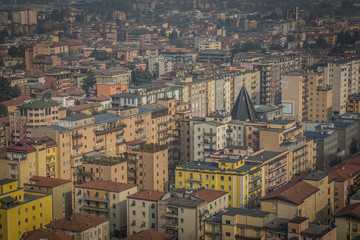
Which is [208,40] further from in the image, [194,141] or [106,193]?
[106,193]

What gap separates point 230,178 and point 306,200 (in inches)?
189

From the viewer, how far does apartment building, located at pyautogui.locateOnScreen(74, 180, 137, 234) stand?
35875 millimetres

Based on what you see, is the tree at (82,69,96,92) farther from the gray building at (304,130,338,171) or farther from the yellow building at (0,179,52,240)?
the yellow building at (0,179,52,240)

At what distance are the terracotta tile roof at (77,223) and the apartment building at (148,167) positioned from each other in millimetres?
8544

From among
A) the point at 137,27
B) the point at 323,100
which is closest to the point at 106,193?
the point at 323,100

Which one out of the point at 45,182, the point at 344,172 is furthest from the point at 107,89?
the point at 344,172

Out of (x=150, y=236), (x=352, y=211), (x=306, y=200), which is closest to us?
(x=150, y=236)

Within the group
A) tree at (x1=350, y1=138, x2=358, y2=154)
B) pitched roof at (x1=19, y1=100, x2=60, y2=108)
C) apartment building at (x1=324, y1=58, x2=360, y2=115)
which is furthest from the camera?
apartment building at (x1=324, y1=58, x2=360, y2=115)

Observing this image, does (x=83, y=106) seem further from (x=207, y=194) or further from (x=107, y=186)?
(x=207, y=194)

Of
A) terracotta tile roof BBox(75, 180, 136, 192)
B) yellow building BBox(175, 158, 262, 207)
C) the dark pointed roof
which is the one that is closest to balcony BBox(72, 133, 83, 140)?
terracotta tile roof BBox(75, 180, 136, 192)

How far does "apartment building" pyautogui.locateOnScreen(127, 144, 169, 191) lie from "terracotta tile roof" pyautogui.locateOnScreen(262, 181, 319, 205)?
8632 mm

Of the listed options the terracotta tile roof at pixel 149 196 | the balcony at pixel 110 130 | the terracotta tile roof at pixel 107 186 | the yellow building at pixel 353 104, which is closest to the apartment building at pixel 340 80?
the yellow building at pixel 353 104

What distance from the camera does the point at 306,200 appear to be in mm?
34500

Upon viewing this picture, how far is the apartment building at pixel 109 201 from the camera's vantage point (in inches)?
1412
